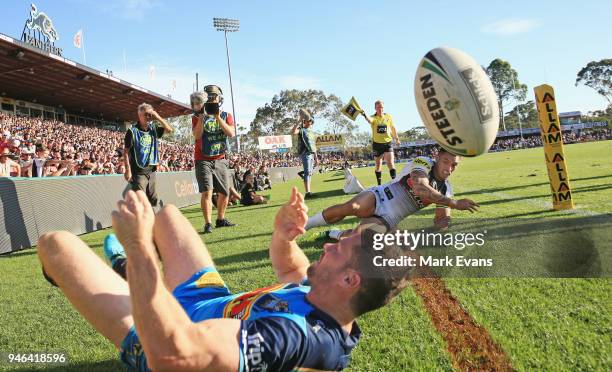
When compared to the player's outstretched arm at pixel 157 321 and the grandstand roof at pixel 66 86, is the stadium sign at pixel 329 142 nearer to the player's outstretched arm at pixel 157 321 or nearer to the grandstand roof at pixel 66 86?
the grandstand roof at pixel 66 86

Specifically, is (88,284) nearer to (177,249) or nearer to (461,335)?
(177,249)

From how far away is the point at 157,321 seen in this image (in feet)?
3.99

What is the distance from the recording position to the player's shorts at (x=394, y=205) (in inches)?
173

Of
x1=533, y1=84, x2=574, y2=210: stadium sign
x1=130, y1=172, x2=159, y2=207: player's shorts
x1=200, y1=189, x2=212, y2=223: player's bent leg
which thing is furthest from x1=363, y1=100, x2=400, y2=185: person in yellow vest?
x1=130, y1=172, x2=159, y2=207: player's shorts

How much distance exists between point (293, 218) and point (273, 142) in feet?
210

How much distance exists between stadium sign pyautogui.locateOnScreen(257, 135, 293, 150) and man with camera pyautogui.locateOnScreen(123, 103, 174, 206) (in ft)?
189

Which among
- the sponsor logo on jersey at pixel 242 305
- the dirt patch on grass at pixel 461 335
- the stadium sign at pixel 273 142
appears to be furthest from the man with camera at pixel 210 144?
the stadium sign at pixel 273 142

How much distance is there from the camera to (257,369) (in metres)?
1.36

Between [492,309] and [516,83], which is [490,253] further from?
[516,83]

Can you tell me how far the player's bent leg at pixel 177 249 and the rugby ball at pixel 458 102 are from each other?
235 cm

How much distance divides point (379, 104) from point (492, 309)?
9006 mm

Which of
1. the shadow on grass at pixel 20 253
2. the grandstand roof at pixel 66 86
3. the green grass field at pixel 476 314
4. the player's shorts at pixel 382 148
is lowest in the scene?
the shadow on grass at pixel 20 253

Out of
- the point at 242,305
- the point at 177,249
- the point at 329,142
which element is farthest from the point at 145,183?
the point at 329,142

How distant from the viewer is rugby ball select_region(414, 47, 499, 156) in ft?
11.4
